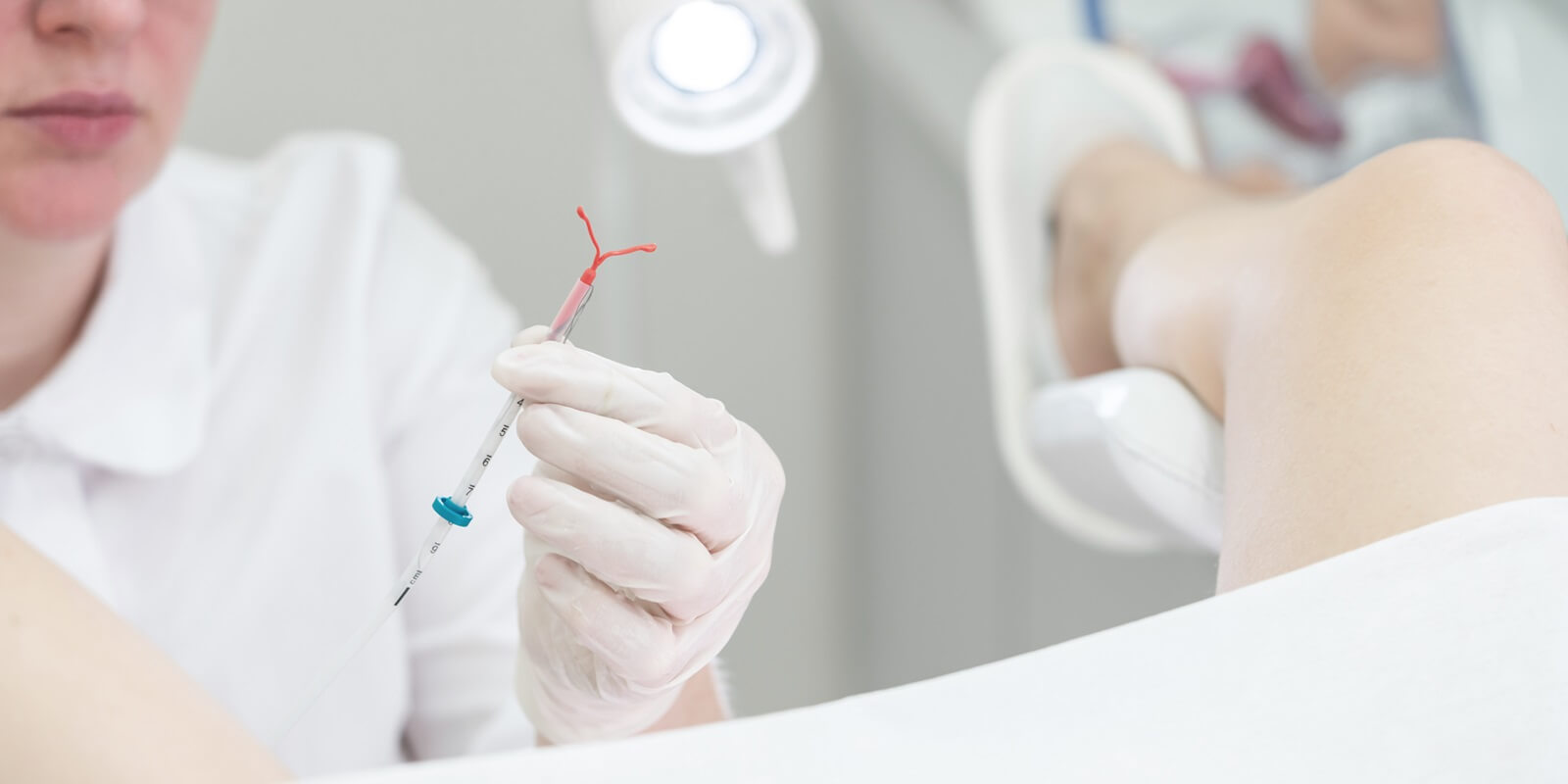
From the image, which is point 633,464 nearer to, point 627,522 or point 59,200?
point 627,522

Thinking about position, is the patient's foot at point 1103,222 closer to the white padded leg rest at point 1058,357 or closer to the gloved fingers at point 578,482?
the white padded leg rest at point 1058,357

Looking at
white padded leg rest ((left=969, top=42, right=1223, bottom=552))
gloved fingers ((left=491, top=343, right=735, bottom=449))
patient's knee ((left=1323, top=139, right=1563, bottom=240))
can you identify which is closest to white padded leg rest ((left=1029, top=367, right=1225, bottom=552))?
white padded leg rest ((left=969, top=42, right=1223, bottom=552))

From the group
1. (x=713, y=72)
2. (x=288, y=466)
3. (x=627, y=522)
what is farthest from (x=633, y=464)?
(x=288, y=466)

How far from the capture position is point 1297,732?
0.39m

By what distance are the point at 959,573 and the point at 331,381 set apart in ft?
2.72

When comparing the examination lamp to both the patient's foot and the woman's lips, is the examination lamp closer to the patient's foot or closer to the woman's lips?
the woman's lips

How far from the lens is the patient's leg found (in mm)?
471

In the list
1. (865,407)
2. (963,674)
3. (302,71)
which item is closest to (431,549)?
(963,674)

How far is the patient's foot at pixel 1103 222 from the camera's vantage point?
1.03 metres

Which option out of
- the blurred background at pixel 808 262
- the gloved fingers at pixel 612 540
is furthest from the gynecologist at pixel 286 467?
the blurred background at pixel 808 262

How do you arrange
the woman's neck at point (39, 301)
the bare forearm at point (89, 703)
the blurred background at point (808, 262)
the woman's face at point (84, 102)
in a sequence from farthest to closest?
the blurred background at point (808, 262), the woman's neck at point (39, 301), the woman's face at point (84, 102), the bare forearm at point (89, 703)

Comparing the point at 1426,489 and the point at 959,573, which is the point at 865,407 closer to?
the point at 959,573

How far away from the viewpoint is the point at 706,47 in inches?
28.5

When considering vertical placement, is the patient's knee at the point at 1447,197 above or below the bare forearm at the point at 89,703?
above
